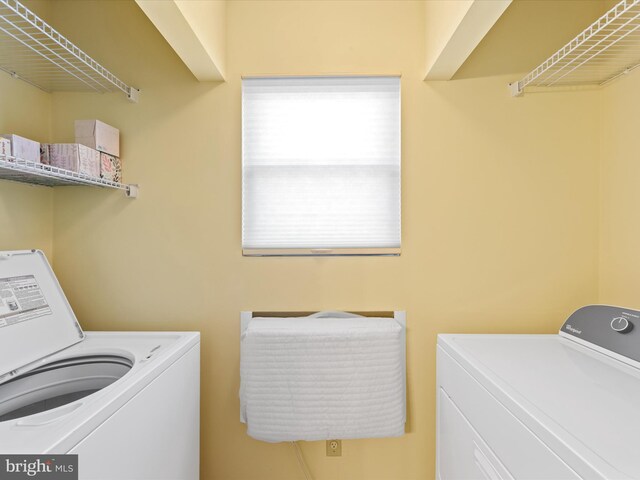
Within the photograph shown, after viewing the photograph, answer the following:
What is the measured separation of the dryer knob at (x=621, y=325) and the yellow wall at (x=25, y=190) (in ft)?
8.24

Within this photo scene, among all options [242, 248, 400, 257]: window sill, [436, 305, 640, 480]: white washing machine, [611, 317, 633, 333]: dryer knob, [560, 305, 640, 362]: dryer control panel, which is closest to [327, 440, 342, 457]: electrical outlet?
[436, 305, 640, 480]: white washing machine

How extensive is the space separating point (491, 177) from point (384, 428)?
1339 millimetres

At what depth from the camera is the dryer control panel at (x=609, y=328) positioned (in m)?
1.17

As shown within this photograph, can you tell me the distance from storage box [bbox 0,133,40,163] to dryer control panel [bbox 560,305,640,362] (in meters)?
2.25

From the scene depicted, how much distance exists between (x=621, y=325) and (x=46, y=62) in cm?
252

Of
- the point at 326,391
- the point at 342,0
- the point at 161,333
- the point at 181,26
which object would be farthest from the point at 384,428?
the point at 342,0

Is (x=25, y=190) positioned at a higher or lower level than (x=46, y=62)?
lower

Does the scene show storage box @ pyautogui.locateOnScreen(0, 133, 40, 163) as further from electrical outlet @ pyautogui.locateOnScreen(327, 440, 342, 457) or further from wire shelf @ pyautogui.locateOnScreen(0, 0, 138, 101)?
electrical outlet @ pyautogui.locateOnScreen(327, 440, 342, 457)

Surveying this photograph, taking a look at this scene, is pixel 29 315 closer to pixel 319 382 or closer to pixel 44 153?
pixel 44 153

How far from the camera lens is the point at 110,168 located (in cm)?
159

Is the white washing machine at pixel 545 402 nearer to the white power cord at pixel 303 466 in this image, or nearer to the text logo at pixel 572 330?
the text logo at pixel 572 330

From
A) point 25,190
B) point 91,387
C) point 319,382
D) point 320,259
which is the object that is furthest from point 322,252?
point 25,190

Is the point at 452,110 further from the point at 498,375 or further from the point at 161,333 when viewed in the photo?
the point at 161,333

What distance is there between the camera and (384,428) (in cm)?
154
